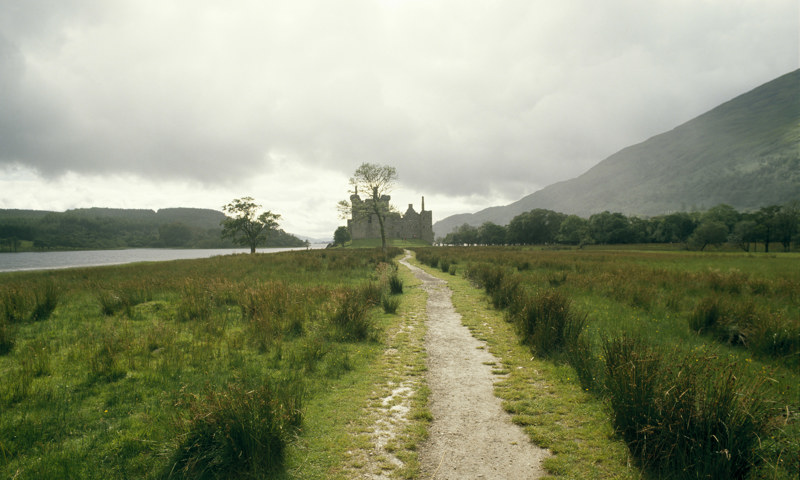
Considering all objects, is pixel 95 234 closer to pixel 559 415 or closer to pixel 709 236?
pixel 559 415

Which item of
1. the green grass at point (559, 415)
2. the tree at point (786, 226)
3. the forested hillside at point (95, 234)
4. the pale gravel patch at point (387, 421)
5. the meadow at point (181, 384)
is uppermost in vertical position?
the forested hillside at point (95, 234)

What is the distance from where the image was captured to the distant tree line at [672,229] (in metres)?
50.6

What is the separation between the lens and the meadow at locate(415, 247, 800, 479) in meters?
2.89

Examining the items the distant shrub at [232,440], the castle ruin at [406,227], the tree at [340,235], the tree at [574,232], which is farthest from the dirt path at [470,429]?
the tree at [340,235]

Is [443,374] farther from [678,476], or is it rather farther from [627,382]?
[678,476]

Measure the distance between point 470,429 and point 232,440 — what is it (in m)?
2.84

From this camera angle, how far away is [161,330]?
7.50 m

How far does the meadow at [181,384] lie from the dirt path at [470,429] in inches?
47.6

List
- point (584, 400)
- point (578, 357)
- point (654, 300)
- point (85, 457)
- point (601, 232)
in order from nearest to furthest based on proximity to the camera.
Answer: point (85, 457) → point (584, 400) → point (578, 357) → point (654, 300) → point (601, 232)

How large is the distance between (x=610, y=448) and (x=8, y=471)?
6.34m

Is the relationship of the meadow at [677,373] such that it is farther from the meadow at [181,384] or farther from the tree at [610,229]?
the tree at [610,229]

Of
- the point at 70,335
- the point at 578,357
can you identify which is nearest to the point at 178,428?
the point at 578,357

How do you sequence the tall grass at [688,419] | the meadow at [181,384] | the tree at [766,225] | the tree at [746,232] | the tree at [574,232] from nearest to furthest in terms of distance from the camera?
1. the tall grass at [688,419]
2. the meadow at [181,384]
3. the tree at [766,225]
4. the tree at [746,232]
5. the tree at [574,232]

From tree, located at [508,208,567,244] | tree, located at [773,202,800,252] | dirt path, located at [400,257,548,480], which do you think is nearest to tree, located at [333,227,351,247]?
tree, located at [508,208,567,244]
